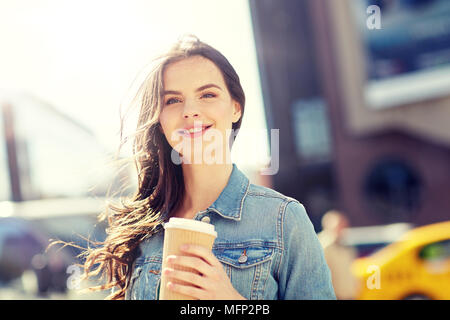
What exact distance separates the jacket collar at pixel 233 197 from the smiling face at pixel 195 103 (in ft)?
0.30

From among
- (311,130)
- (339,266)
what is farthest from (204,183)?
(311,130)

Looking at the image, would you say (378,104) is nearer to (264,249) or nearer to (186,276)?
(264,249)

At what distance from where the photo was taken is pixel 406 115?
13.3 metres

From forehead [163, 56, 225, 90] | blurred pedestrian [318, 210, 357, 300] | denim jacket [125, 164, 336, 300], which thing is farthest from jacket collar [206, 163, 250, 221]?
blurred pedestrian [318, 210, 357, 300]

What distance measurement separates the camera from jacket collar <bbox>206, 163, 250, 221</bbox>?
121 cm

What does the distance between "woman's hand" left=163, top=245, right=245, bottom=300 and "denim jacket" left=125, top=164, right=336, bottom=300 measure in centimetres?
10

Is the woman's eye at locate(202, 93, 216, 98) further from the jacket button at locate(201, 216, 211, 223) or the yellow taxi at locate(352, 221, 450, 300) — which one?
the yellow taxi at locate(352, 221, 450, 300)

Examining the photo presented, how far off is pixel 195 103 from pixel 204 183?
0.20m

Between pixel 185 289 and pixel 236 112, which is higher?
pixel 236 112

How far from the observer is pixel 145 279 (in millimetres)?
1241

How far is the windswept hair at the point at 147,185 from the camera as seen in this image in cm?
122

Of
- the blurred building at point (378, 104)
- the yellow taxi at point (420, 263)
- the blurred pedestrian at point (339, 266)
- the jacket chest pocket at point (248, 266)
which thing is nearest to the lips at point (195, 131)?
the jacket chest pocket at point (248, 266)
